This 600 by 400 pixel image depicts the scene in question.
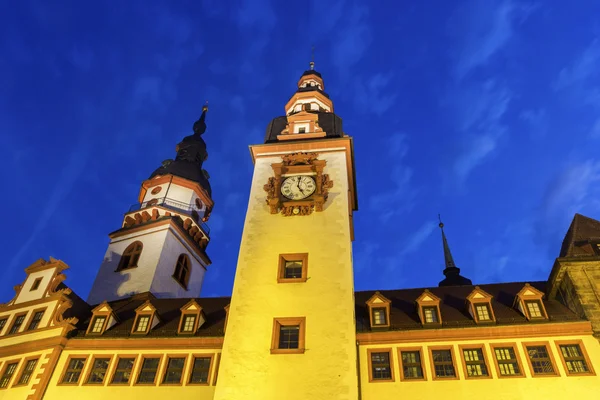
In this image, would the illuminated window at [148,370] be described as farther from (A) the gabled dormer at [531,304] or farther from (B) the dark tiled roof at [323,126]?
(A) the gabled dormer at [531,304]

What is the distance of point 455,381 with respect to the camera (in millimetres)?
23422

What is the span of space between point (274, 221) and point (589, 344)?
58.9 feet

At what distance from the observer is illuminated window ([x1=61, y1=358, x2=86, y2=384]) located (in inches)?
1050

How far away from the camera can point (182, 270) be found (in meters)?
43.1

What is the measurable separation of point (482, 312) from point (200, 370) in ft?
50.2

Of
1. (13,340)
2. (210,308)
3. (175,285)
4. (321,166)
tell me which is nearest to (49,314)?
(13,340)

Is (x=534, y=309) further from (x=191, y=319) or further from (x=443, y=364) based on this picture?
(x=191, y=319)

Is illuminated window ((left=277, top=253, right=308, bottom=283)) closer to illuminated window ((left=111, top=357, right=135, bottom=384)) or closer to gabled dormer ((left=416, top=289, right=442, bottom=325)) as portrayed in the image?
gabled dormer ((left=416, top=289, right=442, bottom=325))

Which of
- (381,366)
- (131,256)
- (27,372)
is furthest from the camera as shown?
(131,256)

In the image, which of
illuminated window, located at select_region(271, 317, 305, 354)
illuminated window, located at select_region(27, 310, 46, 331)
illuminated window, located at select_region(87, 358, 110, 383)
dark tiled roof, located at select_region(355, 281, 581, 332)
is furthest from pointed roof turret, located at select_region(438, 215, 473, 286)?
illuminated window, located at select_region(27, 310, 46, 331)

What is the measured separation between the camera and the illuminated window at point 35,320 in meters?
29.7

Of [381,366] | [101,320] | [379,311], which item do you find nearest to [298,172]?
[379,311]

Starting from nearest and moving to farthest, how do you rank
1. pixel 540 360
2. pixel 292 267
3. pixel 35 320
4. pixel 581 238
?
pixel 540 360
pixel 581 238
pixel 292 267
pixel 35 320

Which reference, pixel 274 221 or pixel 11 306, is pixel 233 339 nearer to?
pixel 274 221
